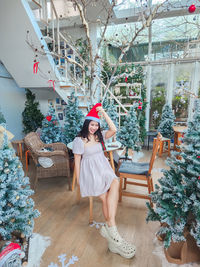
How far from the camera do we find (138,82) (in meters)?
5.09

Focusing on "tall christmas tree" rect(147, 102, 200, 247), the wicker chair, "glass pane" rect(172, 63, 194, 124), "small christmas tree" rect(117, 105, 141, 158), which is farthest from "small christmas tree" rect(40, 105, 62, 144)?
"glass pane" rect(172, 63, 194, 124)

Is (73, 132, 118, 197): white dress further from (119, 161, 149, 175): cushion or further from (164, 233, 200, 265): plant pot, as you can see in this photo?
(164, 233, 200, 265): plant pot

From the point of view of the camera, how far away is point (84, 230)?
2.02 metres

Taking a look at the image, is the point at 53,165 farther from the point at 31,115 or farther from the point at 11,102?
the point at 11,102

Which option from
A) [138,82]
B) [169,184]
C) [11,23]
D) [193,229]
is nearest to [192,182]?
[169,184]

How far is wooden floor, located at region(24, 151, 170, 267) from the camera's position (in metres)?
1.64

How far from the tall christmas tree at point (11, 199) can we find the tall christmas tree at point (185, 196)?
1.17 m

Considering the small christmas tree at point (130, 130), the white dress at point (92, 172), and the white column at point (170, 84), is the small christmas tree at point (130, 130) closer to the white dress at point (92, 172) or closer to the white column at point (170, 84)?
the white dress at point (92, 172)

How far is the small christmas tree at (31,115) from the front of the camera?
16.3ft

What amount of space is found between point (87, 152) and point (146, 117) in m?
4.10

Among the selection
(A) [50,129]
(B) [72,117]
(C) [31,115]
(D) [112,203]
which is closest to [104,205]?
(D) [112,203]

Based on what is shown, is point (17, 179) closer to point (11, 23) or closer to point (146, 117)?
point (11, 23)

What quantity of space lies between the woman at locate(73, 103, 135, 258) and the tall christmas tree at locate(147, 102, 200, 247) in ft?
1.61

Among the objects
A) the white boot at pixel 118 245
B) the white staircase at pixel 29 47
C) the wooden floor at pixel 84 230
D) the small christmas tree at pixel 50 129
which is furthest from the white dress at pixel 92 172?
the small christmas tree at pixel 50 129
